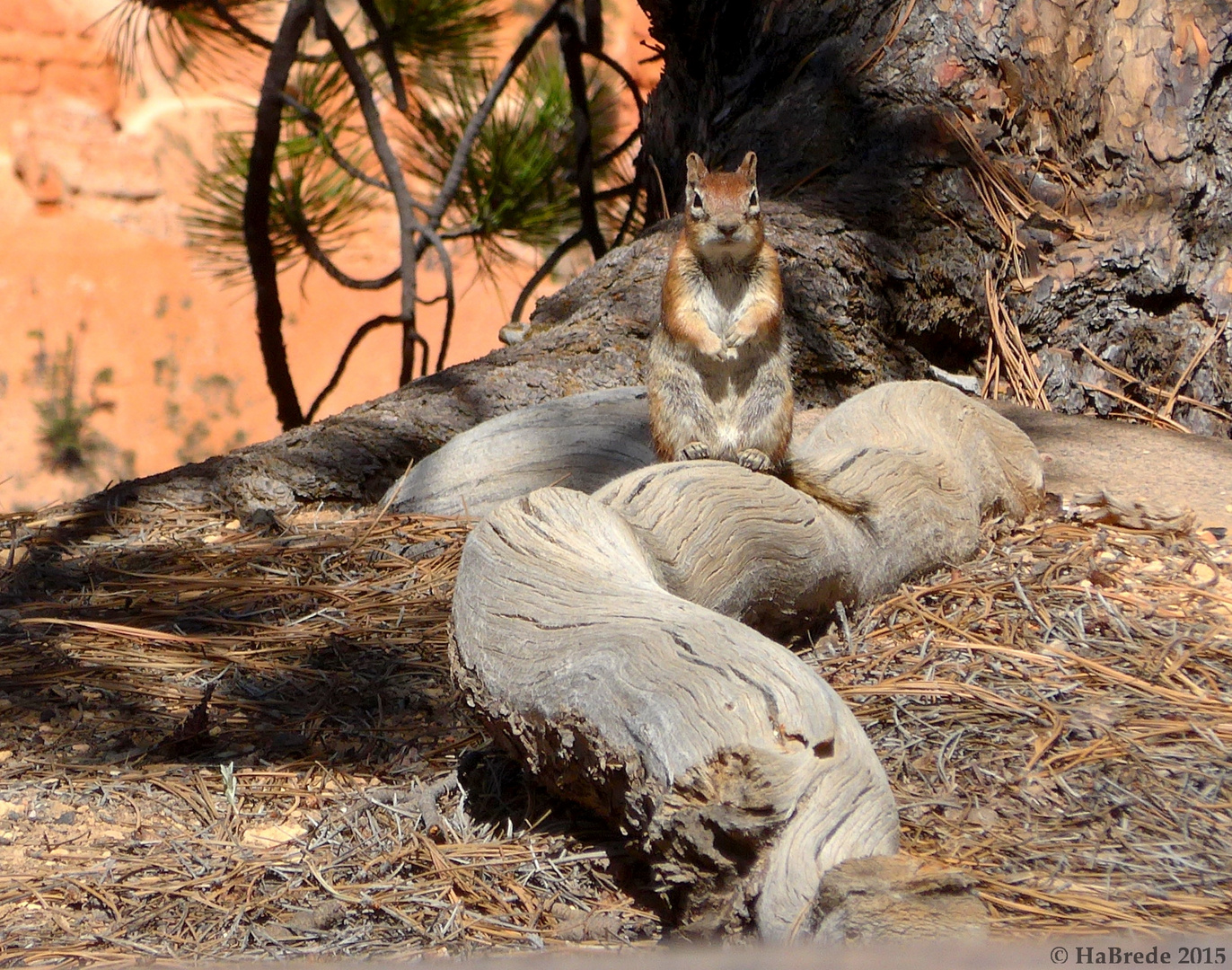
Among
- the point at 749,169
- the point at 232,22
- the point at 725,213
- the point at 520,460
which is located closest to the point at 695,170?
the point at 749,169

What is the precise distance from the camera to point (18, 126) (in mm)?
15516

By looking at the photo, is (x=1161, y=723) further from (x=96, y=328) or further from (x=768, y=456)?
(x=96, y=328)

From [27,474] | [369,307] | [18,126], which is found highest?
[18,126]

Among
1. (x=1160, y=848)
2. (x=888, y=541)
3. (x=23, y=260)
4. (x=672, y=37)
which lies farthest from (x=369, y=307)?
(x=1160, y=848)

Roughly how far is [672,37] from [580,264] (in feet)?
30.4

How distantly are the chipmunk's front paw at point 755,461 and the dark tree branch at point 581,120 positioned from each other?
2748 millimetres

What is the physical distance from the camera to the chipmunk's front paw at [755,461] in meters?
2.79

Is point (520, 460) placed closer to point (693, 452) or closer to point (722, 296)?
point (693, 452)

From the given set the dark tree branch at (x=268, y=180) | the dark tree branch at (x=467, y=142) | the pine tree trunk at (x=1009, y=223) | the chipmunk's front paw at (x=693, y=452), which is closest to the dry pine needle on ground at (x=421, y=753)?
the chipmunk's front paw at (x=693, y=452)

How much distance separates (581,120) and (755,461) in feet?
9.35

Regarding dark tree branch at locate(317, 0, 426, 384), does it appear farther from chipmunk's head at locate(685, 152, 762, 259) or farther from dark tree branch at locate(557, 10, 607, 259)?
chipmunk's head at locate(685, 152, 762, 259)

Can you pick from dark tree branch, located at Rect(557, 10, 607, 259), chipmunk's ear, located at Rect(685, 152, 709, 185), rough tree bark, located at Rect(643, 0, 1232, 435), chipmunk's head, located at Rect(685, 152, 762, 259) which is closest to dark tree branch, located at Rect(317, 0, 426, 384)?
dark tree branch, located at Rect(557, 10, 607, 259)

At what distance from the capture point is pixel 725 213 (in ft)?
9.20

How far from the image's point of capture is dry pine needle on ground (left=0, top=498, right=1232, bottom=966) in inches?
61.6
